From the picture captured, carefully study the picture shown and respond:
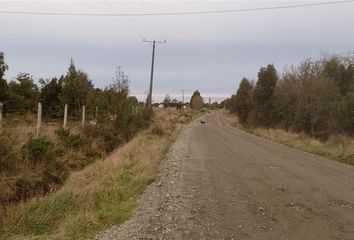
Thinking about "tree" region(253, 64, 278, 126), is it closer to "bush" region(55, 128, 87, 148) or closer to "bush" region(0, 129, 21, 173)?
"bush" region(55, 128, 87, 148)

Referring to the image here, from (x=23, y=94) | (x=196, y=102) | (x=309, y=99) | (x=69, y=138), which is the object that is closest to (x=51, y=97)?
(x=23, y=94)

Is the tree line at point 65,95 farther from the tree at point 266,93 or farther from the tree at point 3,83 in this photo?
the tree at point 266,93

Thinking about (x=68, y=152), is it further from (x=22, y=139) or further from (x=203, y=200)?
(x=203, y=200)

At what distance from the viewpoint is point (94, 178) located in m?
12.1

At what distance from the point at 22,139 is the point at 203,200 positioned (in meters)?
5.58

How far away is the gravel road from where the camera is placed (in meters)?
7.62

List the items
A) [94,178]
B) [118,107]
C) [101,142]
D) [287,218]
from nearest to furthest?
1. [287,218]
2. [94,178]
3. [101,142]
4. [118,107]

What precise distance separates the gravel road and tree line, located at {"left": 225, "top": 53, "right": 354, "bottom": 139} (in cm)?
2903

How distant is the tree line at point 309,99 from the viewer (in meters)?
44.8

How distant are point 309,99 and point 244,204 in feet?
144

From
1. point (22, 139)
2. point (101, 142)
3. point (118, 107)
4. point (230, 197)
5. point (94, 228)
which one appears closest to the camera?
point (94, 228)

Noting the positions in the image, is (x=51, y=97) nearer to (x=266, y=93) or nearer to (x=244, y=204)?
(x=244, y=204)

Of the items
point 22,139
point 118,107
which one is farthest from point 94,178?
point 118,107

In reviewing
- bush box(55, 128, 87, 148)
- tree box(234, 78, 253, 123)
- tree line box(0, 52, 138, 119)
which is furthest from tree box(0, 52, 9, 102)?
tree box(234, 78, 253, 123)
